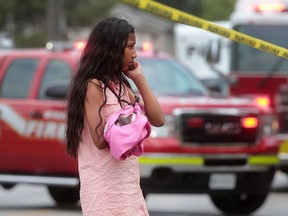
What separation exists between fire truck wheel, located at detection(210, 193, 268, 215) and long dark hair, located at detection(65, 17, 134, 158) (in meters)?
6.67

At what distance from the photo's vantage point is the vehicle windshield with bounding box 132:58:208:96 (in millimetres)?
12062

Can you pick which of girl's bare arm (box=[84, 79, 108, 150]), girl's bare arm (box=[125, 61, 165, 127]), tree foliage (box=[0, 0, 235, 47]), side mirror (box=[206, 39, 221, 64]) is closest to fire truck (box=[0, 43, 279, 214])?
side mirror (box=[206, 39, 221, 64])

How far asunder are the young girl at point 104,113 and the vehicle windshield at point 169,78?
6632 mm

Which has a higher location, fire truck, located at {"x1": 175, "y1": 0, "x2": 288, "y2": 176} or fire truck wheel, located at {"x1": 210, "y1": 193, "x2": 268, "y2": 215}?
fire truck, located at {"x1": 175, "y1": 0, "x2": 288, "y2": 176}

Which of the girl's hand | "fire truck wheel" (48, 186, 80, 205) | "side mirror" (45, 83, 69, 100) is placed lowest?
"fire truck wheel" (48, 186, 80, 205)

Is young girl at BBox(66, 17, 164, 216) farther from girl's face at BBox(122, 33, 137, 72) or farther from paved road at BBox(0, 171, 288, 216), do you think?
paved road at BBox(0, 171, 288, 216)

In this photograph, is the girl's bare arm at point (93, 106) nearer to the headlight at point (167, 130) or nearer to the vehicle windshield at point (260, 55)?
the headlight at point (167, 130)

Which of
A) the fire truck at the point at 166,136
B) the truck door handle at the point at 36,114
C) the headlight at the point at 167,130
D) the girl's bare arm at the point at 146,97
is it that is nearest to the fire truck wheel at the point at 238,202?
the fire truck at the point at 166,136

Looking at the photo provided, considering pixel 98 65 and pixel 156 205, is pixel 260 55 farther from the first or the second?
pixel 98 65

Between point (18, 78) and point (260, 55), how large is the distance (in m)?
4.49

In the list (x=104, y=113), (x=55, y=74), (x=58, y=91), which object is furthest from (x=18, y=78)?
(x=104, y=113)

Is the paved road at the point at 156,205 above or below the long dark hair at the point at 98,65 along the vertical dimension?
below

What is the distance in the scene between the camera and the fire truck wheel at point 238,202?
11891 millimetres

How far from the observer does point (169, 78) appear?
40.2 ft
